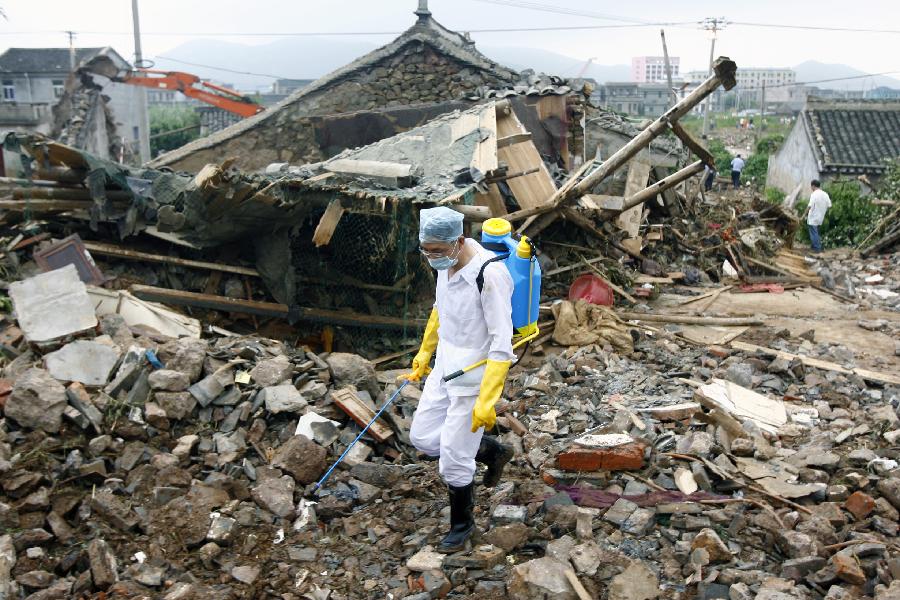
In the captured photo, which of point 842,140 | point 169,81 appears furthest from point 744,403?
point 169,81

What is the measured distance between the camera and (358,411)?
5164mm

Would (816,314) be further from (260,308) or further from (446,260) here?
(446,260)

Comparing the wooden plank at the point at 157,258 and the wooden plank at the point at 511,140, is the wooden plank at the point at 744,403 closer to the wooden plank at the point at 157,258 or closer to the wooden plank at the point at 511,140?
the wooden plank at the point at 511,140

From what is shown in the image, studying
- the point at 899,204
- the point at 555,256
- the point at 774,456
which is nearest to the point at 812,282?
the point at 555,256

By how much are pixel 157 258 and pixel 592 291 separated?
16.3ft

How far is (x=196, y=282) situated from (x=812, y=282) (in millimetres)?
9110

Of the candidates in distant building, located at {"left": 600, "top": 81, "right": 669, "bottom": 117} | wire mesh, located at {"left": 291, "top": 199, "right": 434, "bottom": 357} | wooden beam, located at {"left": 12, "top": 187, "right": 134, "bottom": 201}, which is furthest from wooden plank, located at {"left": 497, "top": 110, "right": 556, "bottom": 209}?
distant building, located at {"left": 600, "top": 81, "right": 669, "bottom": 117}

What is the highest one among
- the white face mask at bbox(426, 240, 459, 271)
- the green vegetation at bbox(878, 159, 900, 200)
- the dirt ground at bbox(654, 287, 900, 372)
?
the white face mask at bbox(426, 240, 459, 271)

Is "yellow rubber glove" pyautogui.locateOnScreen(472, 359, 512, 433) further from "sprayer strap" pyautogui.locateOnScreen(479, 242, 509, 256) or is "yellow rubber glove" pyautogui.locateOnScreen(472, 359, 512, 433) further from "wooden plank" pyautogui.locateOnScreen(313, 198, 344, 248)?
"wooden plank" pyautogui.locateOnScreen(313, 198, 344, 248)

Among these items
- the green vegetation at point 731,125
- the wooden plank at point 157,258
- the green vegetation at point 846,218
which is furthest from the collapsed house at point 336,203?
the green vegetation at point 731,125

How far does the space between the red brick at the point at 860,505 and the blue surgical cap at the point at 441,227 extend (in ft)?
8.60

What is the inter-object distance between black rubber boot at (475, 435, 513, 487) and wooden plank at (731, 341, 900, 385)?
4.08m

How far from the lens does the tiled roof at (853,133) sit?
2019 cm

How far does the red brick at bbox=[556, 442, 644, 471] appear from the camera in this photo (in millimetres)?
4555
